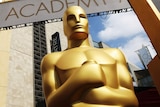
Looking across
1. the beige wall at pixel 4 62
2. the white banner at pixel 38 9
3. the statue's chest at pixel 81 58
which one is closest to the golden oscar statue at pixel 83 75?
the statue's chest at pixel 81 58

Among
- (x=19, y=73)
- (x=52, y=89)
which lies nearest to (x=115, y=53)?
(x=52, y=89)

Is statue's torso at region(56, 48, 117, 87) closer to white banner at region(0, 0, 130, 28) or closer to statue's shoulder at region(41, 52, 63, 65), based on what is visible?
statue's shoulder at region(41, 52, 63, 65)

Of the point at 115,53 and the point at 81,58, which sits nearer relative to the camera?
the point at 81,58

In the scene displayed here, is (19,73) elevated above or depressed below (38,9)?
above

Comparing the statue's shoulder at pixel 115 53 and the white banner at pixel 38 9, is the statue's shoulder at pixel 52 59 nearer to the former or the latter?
the statue's shoulder at pixel 115 53

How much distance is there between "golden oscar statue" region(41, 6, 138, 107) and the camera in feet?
6.19

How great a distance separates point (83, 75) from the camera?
1869mm

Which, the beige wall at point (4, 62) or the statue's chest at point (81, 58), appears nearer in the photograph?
the statue's chest at point (81, 58)

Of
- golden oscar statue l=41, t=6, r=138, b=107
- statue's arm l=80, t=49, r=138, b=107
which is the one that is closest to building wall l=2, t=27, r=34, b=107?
golden oscar statue l=41, t=6, r=138, b=107

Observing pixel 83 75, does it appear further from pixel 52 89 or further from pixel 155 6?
pixel 155 6

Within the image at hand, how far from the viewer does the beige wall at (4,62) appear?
526 centimetres

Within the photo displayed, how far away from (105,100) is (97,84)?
0.47ft

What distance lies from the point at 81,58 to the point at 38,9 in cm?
157

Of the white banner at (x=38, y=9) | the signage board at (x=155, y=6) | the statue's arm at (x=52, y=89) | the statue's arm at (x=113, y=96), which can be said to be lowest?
the statue's arm at (x=113, y=96)
